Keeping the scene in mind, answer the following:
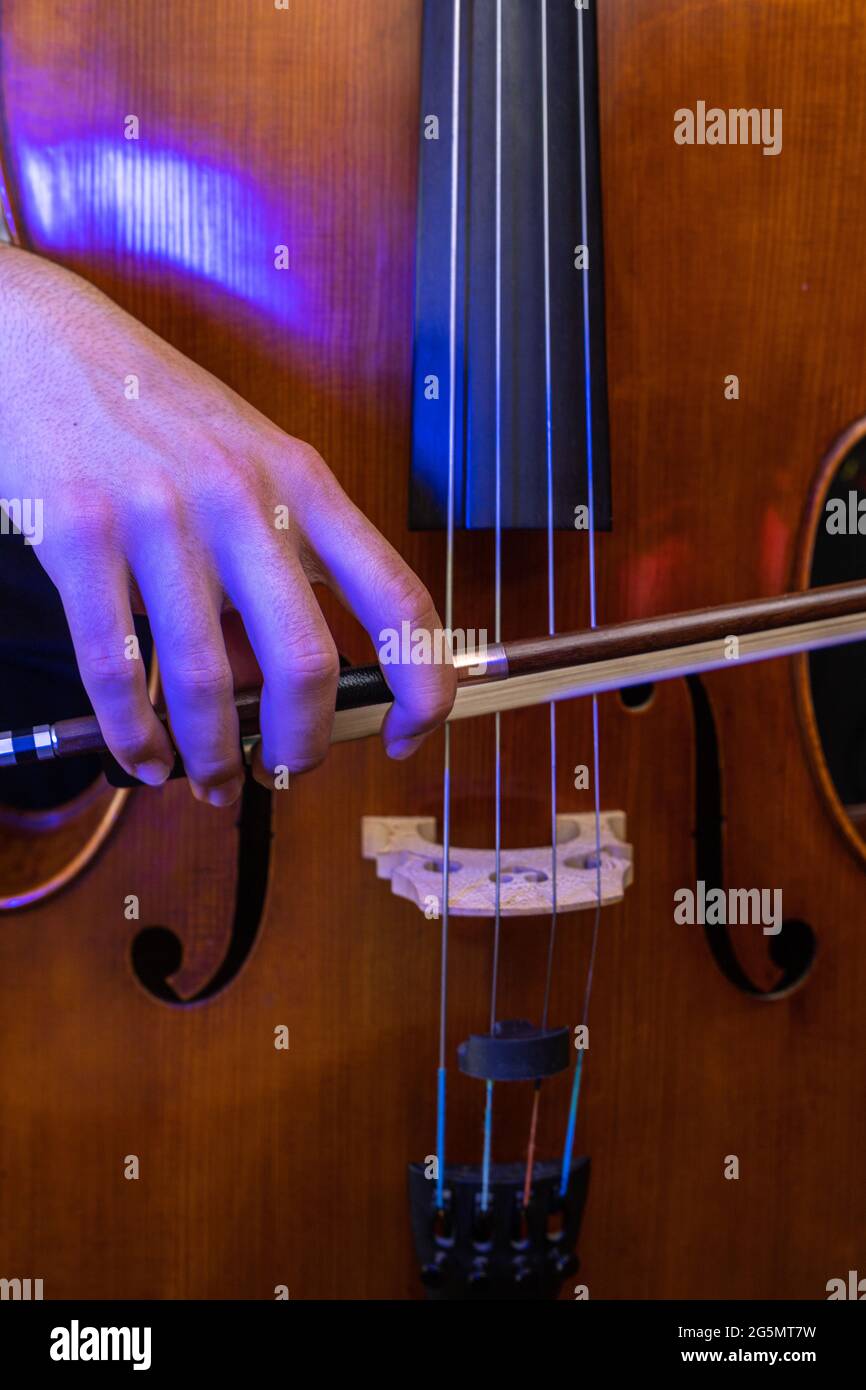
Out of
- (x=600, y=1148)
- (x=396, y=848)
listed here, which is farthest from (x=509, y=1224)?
(x=396, y=848)

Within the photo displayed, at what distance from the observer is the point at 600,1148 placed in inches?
25.9

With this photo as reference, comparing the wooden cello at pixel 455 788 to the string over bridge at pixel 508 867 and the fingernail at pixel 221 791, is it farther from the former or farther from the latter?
the fingernail at pixel 221 791

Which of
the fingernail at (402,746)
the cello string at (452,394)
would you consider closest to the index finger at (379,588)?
the fingernail at (402,746)

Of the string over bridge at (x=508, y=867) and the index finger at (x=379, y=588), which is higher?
the index finger at (x=379, y=588)

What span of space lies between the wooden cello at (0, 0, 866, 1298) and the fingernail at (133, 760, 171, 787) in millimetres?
164

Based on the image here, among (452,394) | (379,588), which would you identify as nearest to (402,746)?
(379,588)

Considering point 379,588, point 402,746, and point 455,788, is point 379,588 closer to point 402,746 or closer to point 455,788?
point 402,746

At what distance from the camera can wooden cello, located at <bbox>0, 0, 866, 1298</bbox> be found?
0.60 m

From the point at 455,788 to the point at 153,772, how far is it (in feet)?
0.74

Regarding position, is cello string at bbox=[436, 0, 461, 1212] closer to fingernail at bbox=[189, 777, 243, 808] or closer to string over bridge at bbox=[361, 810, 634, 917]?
string over bridge at bbox=[361, 810, 634, 917]

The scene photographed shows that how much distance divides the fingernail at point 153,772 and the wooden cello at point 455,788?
0.16m

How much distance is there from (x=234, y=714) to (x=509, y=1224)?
1.15ft

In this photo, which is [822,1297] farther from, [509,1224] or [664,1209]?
[509,1224]

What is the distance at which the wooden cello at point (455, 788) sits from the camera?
0.60m
